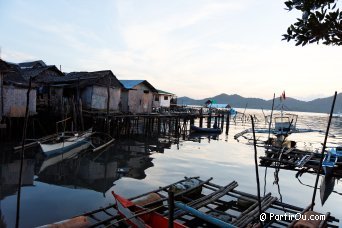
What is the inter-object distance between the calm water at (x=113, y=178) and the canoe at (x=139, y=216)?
253 cm

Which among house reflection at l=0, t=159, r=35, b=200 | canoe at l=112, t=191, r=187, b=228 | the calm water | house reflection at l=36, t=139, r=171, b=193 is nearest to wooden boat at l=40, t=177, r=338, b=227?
canoe at l=112, t=191, r=187, b=228

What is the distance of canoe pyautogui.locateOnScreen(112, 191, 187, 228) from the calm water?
2529 mm

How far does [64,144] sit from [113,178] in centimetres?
619

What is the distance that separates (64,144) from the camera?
18.1 metres

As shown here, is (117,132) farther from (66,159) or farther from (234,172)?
(234,172)

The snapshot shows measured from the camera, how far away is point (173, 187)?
10594 millimetres

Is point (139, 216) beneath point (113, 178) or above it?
above

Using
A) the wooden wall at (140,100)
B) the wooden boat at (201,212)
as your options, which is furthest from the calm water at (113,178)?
the wooden wall at (140,100)

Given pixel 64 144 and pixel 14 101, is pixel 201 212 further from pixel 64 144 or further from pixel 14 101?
pixel 14 101

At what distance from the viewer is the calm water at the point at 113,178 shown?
9898mm

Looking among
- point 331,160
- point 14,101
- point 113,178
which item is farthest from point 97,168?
point 331,160

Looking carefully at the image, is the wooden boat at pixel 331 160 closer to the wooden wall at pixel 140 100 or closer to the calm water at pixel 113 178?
the calm water at pixel 113 178

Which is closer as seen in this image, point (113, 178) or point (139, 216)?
point (139, 216)

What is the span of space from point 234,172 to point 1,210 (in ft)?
39.6
